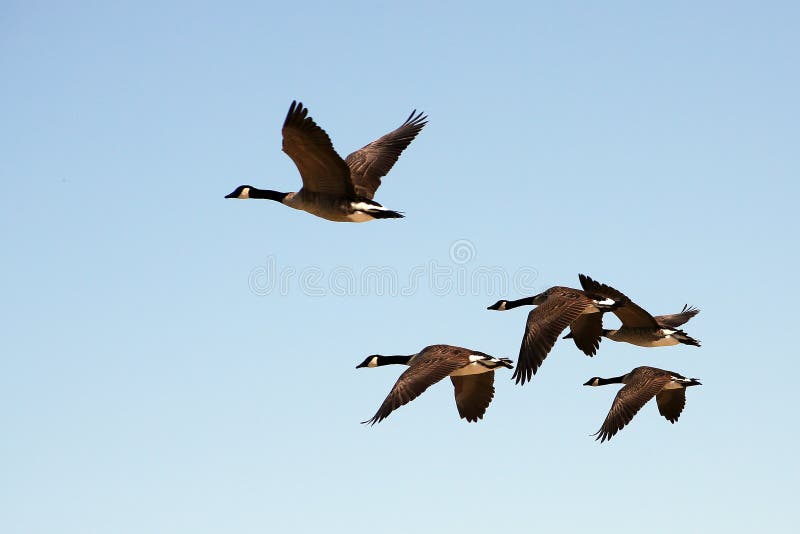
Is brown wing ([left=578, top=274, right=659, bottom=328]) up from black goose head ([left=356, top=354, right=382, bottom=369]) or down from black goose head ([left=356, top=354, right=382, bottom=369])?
up

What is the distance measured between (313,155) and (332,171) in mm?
598

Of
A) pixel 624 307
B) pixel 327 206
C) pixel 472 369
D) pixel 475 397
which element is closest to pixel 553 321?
pixel 472 369

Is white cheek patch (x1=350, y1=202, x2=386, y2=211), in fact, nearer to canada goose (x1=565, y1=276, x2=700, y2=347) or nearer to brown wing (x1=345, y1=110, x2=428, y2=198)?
brown wing (x1=345, y1=110, x2=428, y2=198)

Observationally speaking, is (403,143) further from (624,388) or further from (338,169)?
(624,388)

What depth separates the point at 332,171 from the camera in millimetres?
16781

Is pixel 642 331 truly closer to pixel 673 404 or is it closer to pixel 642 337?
pixel 642 337

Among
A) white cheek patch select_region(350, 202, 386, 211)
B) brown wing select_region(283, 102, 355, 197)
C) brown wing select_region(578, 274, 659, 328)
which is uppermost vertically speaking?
brown wing select_region(283, 102, 355, 197)

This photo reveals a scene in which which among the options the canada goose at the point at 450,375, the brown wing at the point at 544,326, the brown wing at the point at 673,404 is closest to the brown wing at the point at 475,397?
the canada goose at the point at 450,375

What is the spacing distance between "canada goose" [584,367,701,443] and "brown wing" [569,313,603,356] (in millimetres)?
882

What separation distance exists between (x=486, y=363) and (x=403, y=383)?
212cm

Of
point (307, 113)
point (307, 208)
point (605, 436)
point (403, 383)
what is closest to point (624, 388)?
point (605, 436)

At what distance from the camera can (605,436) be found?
19.3m

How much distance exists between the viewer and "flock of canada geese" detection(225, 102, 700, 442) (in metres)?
16.5

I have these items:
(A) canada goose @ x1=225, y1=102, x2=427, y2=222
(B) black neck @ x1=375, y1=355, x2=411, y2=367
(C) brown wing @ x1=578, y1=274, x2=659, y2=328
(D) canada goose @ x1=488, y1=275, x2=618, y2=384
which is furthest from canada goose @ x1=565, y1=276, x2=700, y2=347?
(A) canada goose @ x1=225, y1=102, x2=427, y2=222
